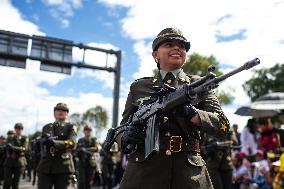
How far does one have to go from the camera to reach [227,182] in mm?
9672

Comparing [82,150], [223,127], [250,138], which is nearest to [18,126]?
[82,150]

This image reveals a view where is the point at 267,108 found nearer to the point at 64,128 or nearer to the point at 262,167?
the point at 262,167

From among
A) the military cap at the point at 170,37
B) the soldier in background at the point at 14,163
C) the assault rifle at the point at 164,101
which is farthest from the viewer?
the soldier in background at the point at 14,163

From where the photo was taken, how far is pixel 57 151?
→ 8.23 m

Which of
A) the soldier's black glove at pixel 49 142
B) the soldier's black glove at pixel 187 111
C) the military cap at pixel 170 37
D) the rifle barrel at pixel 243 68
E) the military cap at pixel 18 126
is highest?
the military cap at pixel 18 126

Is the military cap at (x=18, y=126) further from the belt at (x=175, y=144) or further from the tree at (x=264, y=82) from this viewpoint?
the tree at (x=264, y=82)

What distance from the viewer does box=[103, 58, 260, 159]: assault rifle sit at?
293 cm

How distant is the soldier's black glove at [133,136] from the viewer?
3.40 metres

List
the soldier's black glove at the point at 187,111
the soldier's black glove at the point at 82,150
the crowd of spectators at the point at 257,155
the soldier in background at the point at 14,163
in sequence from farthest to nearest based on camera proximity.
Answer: the soldier's black glove at the point at 82,150, the soldier in background at the point at 14,163, the crowd of spectators at the point at 257,155, the soldier's black glove at the point at 187,111

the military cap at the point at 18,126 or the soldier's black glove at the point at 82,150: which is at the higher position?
the military cap at the point at 18,126

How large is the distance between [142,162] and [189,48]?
1096mm

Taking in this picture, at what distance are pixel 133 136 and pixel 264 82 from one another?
53862 millimetres

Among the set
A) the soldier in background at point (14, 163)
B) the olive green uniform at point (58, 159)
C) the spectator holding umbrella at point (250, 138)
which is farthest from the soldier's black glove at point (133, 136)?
the soldier in background at point (14, 163)

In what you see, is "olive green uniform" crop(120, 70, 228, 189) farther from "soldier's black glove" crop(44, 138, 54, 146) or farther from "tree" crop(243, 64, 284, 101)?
"tree" crop(243, 64, 284, 101)
